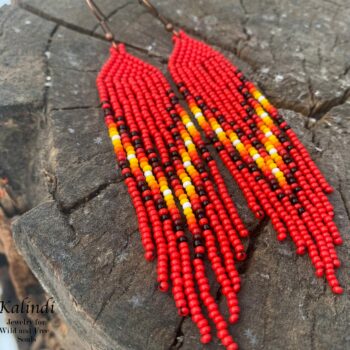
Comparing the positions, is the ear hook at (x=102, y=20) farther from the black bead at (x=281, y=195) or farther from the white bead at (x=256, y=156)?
the black bead at (x=281, y=195)

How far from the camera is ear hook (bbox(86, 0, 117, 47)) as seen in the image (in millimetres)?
2742

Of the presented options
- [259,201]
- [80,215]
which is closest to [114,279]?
[80,215]

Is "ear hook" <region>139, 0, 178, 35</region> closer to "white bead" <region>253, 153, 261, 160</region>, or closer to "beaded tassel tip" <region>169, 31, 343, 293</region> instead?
"beaded tassel tip" <region>169, 31, 343, 293</region>

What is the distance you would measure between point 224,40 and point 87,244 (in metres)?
1.72

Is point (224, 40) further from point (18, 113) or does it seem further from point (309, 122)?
point (18, 113)

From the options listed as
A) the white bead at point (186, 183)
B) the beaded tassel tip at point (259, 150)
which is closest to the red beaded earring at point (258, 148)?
the beaded tassel tip at point (259, 150)

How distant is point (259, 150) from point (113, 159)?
0.80m

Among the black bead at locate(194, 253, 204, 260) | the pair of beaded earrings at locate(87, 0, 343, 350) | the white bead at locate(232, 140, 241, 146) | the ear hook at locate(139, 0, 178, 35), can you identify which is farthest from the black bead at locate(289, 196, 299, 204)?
the ear hook at locate(139, 0, 178, 35)

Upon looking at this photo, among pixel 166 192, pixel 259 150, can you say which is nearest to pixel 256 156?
pixel 259 150

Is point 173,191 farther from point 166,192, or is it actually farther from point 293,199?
point 293,199

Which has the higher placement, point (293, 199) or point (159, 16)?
point (159, 16)

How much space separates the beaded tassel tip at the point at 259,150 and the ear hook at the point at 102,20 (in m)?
0.42

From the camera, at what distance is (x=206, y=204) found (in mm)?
2041

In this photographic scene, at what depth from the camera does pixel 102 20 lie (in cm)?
280
